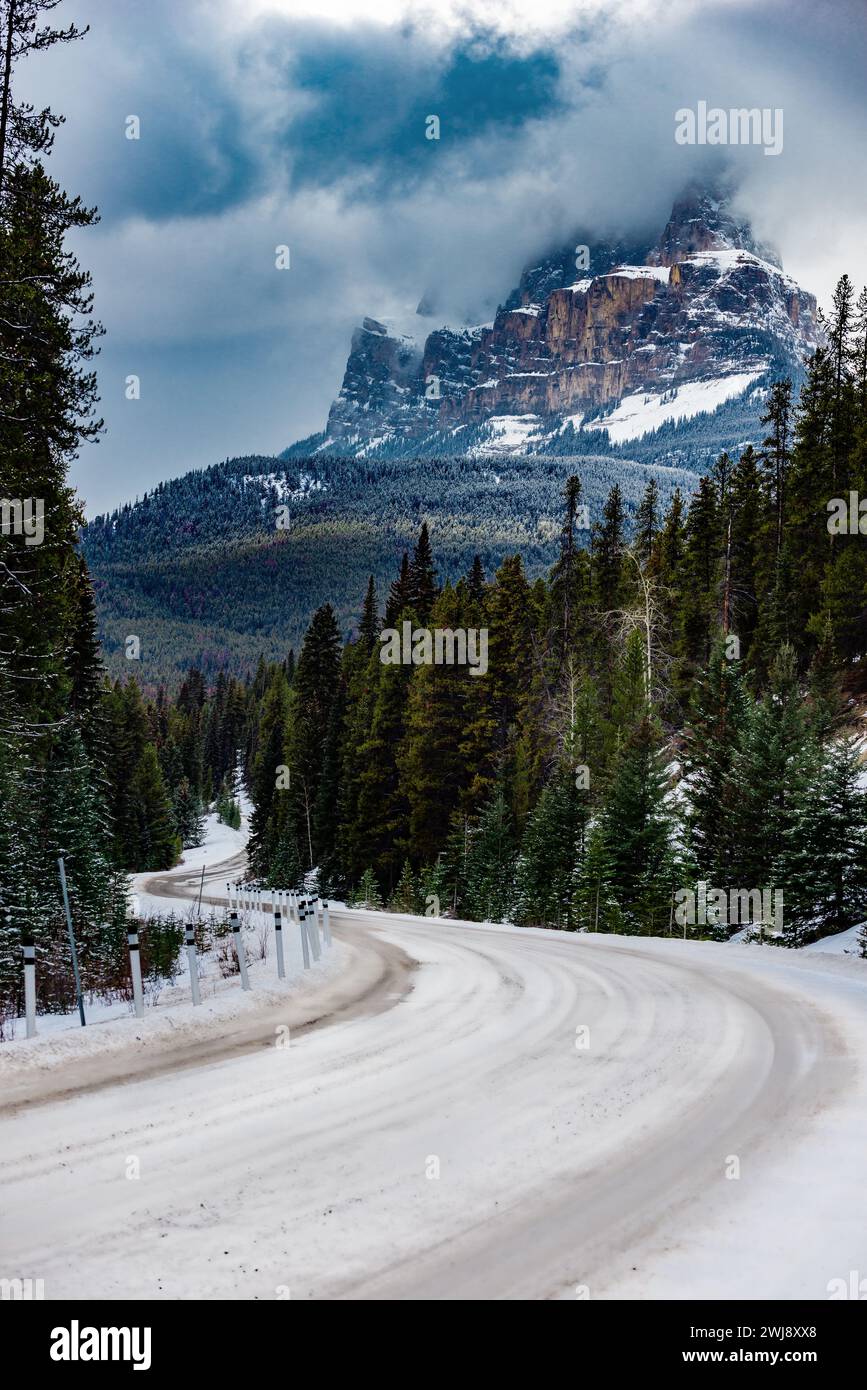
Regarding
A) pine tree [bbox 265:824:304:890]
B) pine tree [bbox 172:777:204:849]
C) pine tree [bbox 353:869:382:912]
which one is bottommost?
pine tree [bbox 172:777:204:849]

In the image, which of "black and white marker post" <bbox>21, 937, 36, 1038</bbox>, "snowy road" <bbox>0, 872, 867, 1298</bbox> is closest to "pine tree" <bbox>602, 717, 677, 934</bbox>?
"snowy road" <bbox>0, 872, 867, 1298</bbox>

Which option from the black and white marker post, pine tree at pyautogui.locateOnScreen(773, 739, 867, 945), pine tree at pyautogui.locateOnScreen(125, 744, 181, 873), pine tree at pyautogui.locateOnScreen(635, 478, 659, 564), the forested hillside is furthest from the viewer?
pine tree at pyautogui.locateOnScreen(125, 744, 181, 873)

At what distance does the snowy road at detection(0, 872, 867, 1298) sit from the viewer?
4.41m

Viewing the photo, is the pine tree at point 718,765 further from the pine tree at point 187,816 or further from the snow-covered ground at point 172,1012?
the pine tree at point 187,816

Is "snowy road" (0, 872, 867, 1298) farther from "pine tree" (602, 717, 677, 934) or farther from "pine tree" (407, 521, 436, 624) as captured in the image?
"pine tree" (407, 521, 436, 624)

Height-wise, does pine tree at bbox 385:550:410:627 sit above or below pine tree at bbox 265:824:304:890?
above

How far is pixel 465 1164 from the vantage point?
5.71 meters

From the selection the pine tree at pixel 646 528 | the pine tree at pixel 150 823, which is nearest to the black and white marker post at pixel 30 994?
the pine tree at pixel 646 528

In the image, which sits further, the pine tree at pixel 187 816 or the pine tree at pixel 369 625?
the pine tree at pixel 187 816

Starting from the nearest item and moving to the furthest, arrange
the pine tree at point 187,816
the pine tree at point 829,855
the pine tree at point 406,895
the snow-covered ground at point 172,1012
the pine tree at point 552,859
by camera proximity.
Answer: the snow-covered ground at point 172,1012
the pine tree at point 829,855
the pine tree at point 552,859
the pine tree at point 406,895
the pine tree at point 187,816

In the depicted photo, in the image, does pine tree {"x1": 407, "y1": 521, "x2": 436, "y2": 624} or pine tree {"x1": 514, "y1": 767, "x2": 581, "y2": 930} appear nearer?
pine tree {"x1": 514, "y1": 767, "x2": 581, "y2": 930}

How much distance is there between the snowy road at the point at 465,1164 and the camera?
4406 mm
